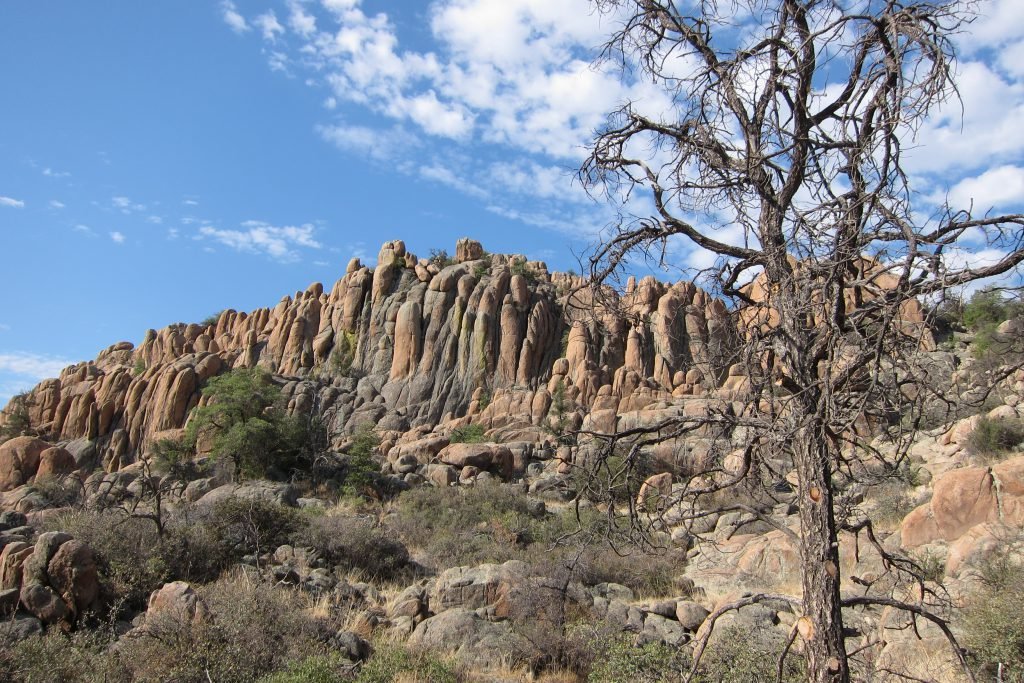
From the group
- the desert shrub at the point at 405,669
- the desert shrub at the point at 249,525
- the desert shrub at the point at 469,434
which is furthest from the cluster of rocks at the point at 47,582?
the desert shrub at the point at 469,434

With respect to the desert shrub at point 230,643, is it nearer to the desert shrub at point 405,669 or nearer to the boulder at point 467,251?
the desert shrub at point 405,669

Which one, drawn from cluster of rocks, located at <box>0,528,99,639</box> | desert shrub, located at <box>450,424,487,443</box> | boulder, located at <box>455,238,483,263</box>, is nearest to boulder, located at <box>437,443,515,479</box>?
desert shrub, located at <box>450,424,487,443</box>

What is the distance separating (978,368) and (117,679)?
26.8 m

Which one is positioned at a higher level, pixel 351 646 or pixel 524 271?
pixel 524 271

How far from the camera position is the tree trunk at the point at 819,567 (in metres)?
3.62

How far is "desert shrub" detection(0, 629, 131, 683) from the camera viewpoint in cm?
670

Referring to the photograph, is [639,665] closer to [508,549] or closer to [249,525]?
[508,549]

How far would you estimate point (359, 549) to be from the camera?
14070 mm

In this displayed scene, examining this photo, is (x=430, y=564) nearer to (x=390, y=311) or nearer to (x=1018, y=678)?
(x=1018, y=678)

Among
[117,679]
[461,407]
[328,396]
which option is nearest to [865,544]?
[117,679]

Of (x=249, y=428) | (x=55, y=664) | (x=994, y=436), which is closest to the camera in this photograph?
(x=55, y=664)

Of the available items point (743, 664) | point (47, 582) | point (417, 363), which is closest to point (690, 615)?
point (743, 664)

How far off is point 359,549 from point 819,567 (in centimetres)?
1165

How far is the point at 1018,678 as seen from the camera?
6582mm
